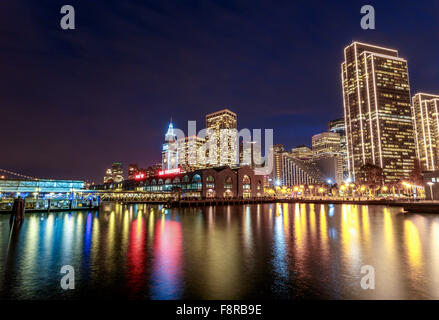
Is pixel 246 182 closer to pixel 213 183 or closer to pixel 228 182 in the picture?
pixel 228 182

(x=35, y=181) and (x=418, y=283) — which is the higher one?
(x=35, y=181)

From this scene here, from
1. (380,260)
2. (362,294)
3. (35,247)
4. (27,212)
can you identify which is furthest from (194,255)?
(27,212)

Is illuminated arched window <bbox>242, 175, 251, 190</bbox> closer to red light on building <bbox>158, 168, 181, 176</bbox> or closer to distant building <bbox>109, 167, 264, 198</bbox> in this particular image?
distant building <bbox>109, 167, 264, 198</bbox>

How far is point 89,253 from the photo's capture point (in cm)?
2230

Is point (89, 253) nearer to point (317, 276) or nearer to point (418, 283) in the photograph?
point (317, 276)

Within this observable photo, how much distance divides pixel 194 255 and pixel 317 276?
9.87 meters

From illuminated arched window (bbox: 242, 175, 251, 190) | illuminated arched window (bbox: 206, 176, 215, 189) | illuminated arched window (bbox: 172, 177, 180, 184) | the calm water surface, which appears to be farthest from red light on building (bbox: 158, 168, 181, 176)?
the calm water surface

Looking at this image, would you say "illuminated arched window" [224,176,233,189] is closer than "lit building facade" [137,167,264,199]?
No

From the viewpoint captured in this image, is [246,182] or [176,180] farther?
[246,182]

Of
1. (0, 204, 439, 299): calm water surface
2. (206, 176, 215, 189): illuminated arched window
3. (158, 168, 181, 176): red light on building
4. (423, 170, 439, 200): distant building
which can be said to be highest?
(158, 168, 181, 176): red light on building

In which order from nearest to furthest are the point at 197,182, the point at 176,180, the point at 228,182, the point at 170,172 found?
the point at 197,182, the point at 228,182, the point at 176,180, the point at 170,172

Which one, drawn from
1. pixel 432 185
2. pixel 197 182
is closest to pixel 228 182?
pixel 197 182

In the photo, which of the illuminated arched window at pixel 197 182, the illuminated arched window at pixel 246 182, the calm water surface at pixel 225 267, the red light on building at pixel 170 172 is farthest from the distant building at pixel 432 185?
the red light on building at pixel 170 172
